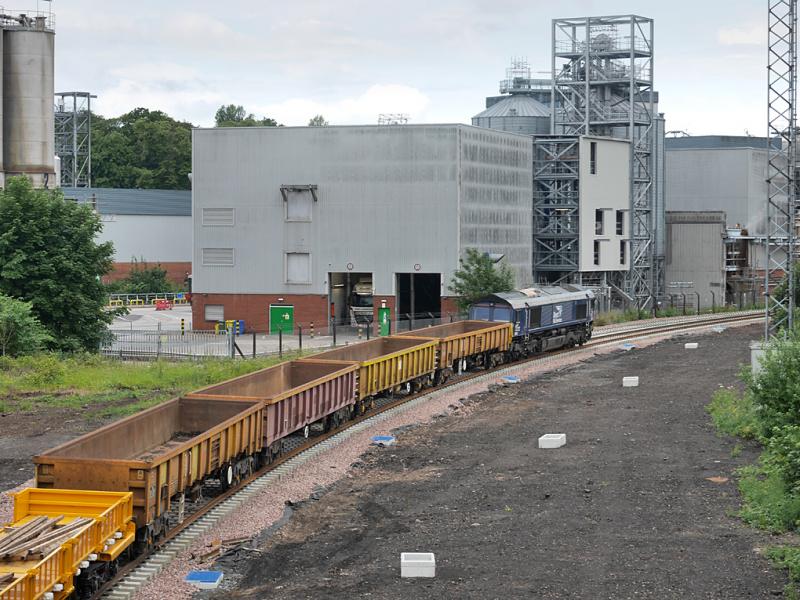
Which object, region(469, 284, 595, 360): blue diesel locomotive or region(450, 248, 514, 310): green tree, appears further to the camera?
region(450, 248, 514, 310): green tree

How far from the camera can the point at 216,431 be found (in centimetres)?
2028

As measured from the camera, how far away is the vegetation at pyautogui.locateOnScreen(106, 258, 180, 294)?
89662 mm

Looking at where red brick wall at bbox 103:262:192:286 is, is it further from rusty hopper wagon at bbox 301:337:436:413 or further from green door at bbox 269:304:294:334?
rusty hopper wagon at bbox 301:337:436:413

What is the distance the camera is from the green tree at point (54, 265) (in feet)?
161

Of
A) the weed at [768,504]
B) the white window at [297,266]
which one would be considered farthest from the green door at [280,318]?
the weed at [768,504]

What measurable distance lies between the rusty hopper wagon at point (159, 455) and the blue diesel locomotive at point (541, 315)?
22814 mm

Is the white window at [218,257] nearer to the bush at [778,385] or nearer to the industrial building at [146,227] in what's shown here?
the industrial building at [146,227]

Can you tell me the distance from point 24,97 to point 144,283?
2984 cm

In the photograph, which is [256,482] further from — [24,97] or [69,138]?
[69,138]

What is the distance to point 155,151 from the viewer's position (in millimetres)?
129875

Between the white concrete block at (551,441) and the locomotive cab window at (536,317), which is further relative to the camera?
the locomotive cab window at (536,317)

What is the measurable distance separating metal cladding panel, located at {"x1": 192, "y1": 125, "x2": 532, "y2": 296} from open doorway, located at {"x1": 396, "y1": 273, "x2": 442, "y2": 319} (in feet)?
5.52

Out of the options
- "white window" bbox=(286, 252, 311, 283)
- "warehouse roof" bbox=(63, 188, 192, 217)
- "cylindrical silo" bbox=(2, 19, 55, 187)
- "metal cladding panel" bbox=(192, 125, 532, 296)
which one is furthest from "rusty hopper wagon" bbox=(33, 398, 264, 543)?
"warehouse roof" bbox=(63, 188, 192, 217)

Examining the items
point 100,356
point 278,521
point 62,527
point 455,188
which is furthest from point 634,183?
point 62,527
